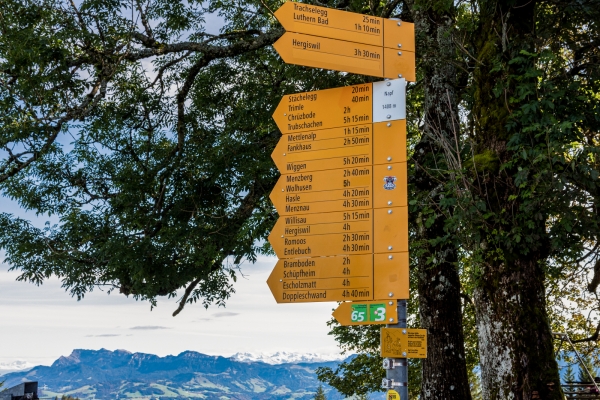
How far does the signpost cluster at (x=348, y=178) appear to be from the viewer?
5180mm

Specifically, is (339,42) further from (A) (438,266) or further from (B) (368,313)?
(A) (438,266)

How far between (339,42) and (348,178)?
1149 millimetres

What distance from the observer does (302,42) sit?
5.48 metres

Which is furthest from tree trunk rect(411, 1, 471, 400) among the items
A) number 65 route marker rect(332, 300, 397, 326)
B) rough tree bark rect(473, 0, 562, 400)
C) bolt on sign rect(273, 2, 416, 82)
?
number 65 route marker rect(332, 300, 397, 326)

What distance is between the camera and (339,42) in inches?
217

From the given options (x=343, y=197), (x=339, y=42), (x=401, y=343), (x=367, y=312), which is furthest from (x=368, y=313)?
(x=339, y=42)

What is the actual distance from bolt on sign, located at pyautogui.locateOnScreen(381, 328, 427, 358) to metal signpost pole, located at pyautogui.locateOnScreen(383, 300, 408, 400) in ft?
0.16

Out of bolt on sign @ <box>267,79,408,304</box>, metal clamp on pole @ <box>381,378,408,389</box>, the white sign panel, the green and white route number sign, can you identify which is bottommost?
metal clamp on pole @ <box>381,378,408,389</box>

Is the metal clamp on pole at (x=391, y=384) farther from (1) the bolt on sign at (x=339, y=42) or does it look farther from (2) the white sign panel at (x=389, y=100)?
(1) the bolt on sign at (x=339, y=42)

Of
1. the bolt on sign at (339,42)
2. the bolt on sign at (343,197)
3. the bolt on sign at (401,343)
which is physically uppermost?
the bolt on sign at (339,42)

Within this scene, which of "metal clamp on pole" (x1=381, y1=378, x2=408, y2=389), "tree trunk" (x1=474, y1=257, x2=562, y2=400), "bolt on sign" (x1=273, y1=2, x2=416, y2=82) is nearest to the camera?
"metal clamp on pole" (x1=381, y1=378, x2=408, y2=389)

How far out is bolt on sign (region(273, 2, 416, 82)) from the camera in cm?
547

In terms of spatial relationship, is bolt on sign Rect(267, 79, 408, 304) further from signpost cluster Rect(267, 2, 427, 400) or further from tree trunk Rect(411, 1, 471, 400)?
tree trunk Rect(411, 1, 471, 400)

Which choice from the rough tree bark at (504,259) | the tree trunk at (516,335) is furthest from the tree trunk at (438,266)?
the tree trunk at (516,335)
